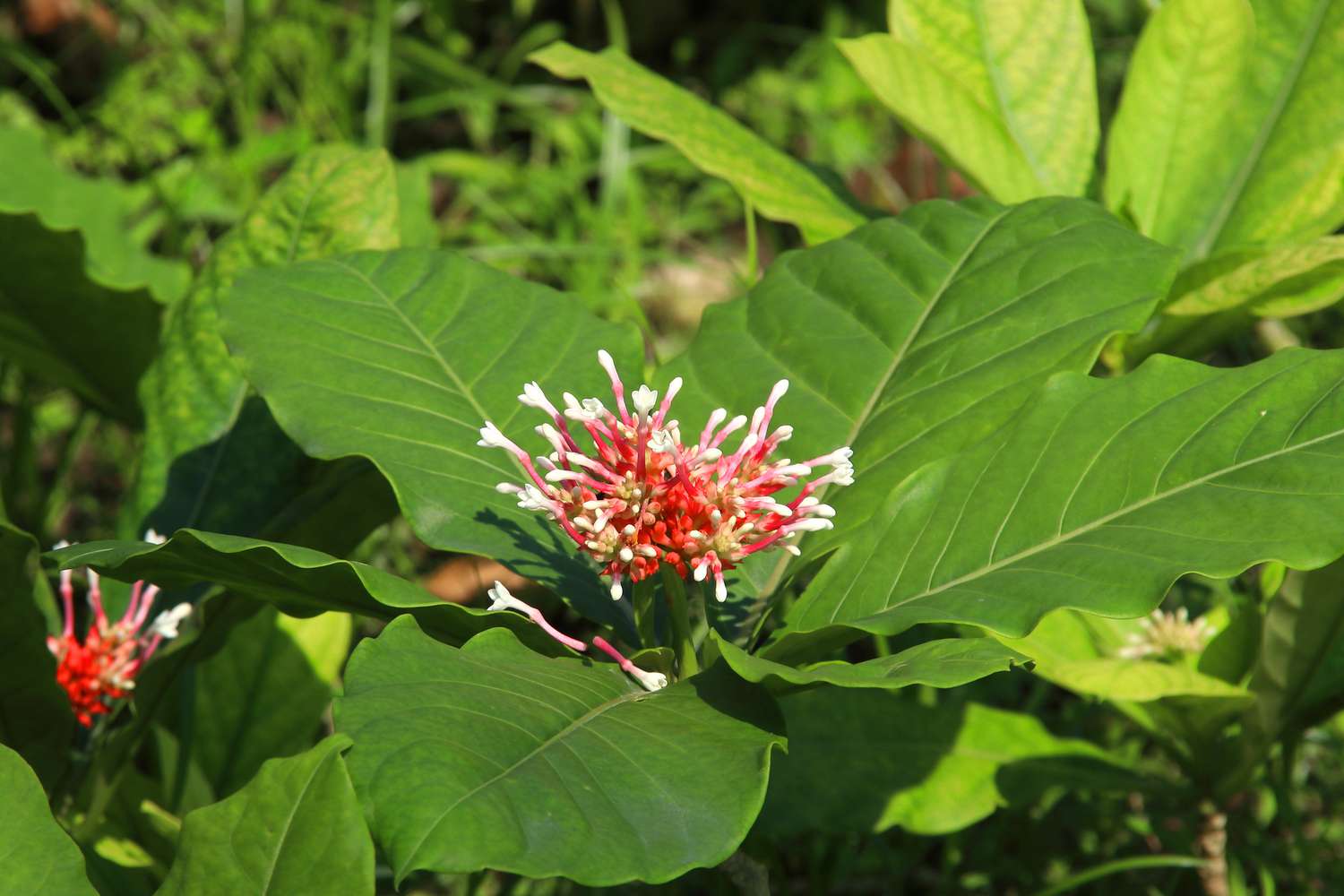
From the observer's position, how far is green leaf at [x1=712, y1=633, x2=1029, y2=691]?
90 centimetres

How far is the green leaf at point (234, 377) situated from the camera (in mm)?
1676

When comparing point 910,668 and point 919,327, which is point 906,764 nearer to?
point 919,327

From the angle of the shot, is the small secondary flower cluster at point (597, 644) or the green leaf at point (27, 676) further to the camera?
the green leaf at point (27, 676)

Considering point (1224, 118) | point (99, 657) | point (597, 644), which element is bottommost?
point (99, 657)

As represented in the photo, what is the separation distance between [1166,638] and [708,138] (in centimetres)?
89

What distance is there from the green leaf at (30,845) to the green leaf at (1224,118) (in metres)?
1.43

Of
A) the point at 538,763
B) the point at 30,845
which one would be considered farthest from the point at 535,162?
the point at 538,763

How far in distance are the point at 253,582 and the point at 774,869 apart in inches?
45.6

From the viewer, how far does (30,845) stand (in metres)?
1.00

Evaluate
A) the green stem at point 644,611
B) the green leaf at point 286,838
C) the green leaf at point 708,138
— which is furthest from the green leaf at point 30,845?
the green leaf at point 708,138

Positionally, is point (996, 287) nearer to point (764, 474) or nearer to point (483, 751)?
point (764, 474)

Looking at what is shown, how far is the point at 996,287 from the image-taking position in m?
1.36

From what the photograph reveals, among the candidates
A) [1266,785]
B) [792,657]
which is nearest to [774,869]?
[1266,785]

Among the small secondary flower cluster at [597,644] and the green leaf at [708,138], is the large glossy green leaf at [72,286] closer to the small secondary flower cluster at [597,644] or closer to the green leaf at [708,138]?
the green leaf at [708,138]
